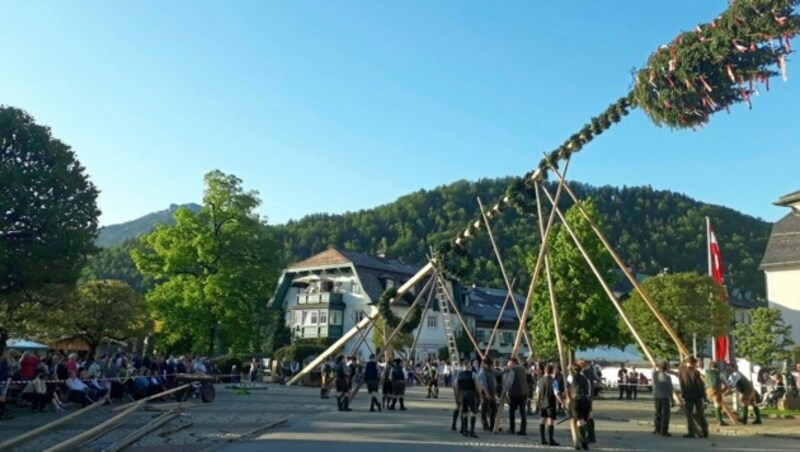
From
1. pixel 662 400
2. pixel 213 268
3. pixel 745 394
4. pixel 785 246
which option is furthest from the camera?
pixel 213 268

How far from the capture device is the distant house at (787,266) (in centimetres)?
4462

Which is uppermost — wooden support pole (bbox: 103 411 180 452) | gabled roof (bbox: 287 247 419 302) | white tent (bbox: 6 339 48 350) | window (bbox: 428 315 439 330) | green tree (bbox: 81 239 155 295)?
green tree (bbox: 81 239 155 295)

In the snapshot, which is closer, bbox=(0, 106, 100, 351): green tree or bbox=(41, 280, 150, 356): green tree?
bbox=(0, 106, 100, 351): green tree

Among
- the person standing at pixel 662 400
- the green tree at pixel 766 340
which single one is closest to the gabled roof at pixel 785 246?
the green tree at pixel 766 340

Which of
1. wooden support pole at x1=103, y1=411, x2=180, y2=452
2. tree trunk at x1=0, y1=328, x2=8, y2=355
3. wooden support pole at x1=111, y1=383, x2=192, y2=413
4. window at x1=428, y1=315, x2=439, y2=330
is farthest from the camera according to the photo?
window at x1=428, y1=315, x2=439, y2=330

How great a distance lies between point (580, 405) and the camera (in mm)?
15188

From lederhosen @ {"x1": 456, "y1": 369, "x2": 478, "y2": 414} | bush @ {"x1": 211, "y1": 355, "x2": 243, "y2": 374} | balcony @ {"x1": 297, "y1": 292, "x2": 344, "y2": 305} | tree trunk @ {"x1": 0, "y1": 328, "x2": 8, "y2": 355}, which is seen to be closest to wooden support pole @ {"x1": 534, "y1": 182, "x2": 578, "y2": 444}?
lederhosen @ {"x1": 456, "y1": 369, "x2": 478, "y2": 414}

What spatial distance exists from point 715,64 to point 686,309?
53.5 feet

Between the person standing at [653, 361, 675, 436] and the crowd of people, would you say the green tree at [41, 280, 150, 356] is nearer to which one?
the crowd of people

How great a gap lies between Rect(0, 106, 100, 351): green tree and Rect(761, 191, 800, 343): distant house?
3803 cm

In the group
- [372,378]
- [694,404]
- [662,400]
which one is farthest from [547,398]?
[372,378]

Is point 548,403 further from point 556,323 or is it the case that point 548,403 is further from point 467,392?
point 556,323

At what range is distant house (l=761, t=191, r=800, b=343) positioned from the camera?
4462 centimetres

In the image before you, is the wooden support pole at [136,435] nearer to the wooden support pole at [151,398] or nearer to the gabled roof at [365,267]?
the wooden support pole at [151,398]
